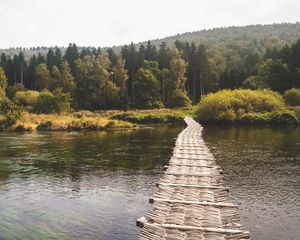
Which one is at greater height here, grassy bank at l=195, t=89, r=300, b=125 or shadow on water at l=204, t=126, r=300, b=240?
grassy bank at l=195, t=89, r=300, b=125

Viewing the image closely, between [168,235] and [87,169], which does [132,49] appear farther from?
[168,235]

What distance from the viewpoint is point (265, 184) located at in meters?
Result: 19.8

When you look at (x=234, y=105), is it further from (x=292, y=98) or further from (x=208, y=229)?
(x=208, y=229)

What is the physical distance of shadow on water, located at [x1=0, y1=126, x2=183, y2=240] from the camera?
13648 mm

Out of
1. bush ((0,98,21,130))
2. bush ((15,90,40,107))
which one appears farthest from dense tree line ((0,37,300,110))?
bush ((0,98,21,130))

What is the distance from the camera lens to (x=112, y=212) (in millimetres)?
15414

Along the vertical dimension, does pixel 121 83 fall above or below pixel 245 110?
above

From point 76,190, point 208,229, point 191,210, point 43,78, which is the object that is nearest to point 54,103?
point 43,78

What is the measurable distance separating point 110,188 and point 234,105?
5010cm

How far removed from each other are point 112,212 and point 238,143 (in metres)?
23.3

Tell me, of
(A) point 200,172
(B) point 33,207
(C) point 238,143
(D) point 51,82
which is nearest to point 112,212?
(B) point 33,207

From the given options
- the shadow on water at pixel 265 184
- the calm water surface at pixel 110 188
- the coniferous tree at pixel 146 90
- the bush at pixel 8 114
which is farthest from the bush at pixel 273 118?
the coniferous tree at pixel 146 90

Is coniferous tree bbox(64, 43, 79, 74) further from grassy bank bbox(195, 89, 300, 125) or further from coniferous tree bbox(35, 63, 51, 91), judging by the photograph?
grassy bank bbox(195, 89, 300, 125)

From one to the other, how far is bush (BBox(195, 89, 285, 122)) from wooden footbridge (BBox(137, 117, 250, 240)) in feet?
143
